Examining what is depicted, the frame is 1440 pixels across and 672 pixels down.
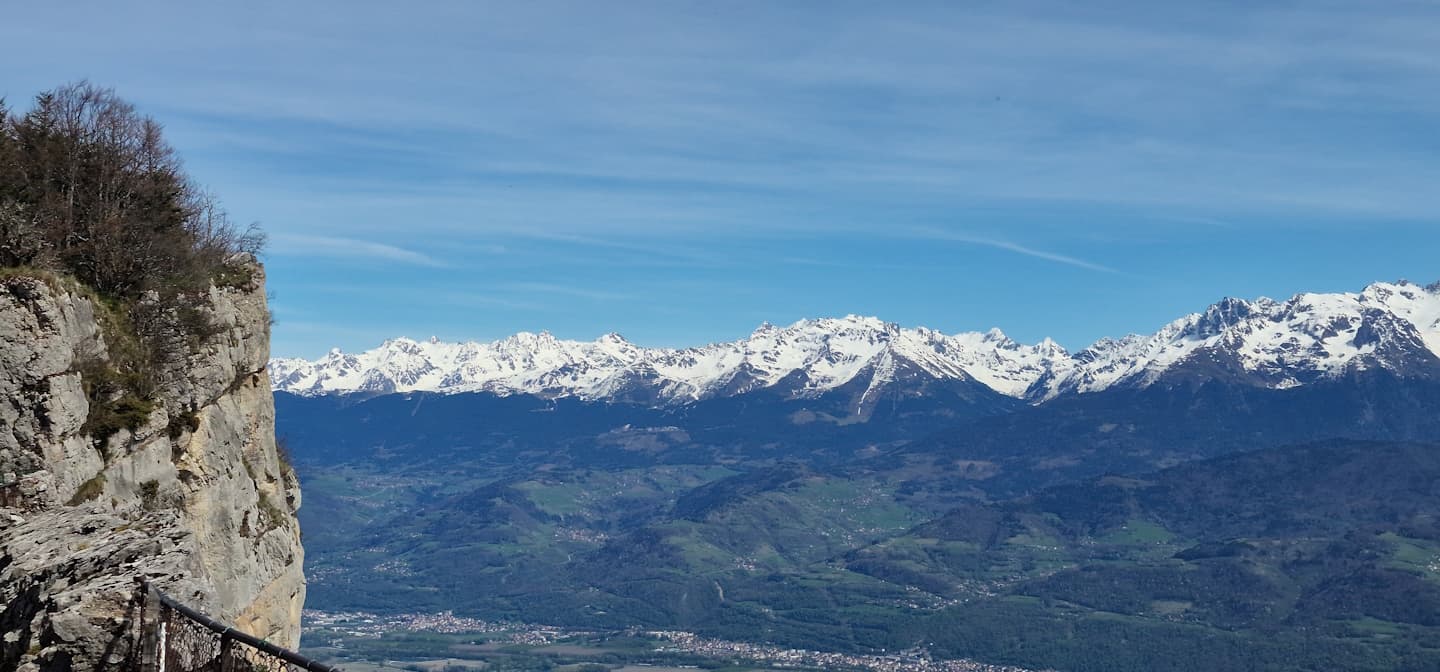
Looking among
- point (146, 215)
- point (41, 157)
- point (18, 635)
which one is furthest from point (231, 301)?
point (18, 635)

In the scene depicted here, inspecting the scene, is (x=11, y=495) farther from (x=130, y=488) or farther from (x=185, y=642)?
(x=185, y=642)

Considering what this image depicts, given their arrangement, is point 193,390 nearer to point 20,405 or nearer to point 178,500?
point 178,500

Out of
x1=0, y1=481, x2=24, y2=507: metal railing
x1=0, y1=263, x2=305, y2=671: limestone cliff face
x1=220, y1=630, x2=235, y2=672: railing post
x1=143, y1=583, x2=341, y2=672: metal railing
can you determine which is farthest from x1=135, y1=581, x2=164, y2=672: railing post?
x1=0, y1=481, x2=24, y2=507: metal railing

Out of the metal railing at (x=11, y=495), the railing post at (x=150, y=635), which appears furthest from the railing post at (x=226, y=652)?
the metal railing at (x=11, y=495)

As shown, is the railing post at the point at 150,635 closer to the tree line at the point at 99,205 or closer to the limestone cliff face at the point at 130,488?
the limestone cliff face at the point at 130,488

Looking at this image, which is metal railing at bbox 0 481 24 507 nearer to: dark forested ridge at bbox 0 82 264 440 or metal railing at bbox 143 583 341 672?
dark forested ridge at bbox 0 82 264 440

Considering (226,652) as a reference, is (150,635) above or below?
above

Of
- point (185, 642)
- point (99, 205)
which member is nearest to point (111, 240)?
point (99, 205)
